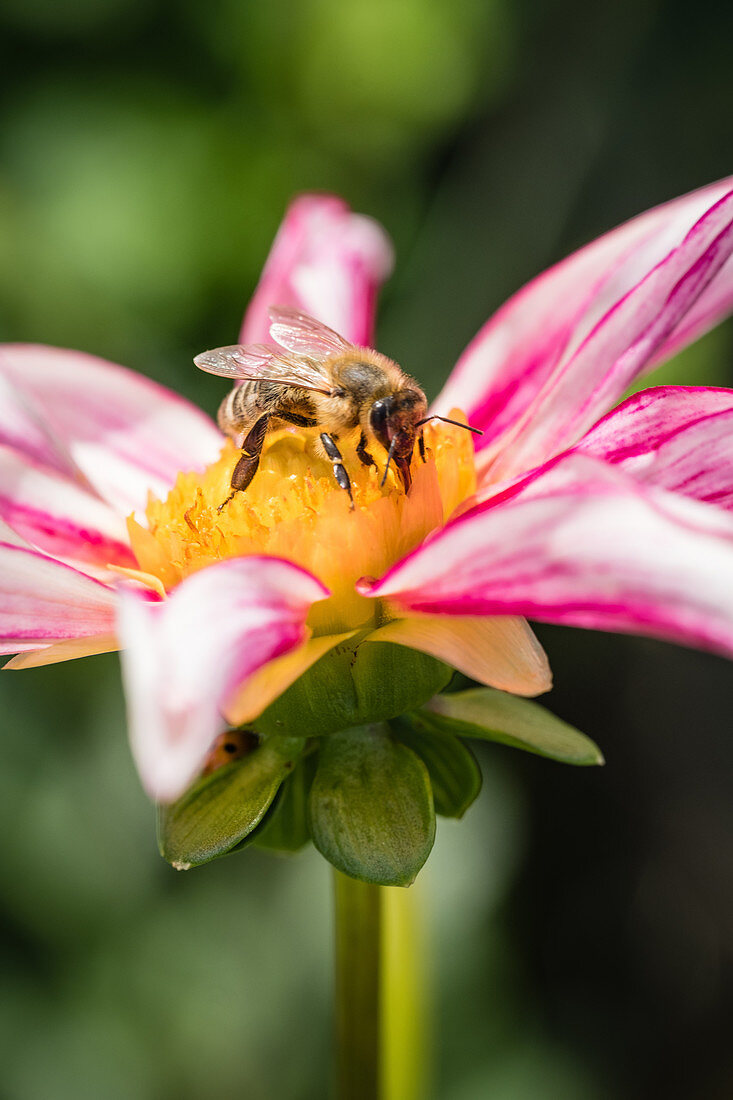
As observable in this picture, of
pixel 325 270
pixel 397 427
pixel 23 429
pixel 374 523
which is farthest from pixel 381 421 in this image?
pixel 325 270

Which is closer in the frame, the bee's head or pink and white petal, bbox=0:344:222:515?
the bee's head

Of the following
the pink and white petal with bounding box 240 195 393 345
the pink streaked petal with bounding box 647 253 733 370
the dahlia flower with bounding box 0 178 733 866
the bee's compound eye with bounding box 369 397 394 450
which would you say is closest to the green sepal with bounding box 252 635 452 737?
the dahlia flower with bounding box 0 178 733 866

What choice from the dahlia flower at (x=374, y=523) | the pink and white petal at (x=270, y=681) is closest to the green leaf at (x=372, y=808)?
the dahlia flower at (x=374, y=523)

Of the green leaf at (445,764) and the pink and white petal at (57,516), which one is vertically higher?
the pink and white petal at (57,516)

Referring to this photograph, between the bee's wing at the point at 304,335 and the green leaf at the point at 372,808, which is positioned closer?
the green leaf at the point at 372,808

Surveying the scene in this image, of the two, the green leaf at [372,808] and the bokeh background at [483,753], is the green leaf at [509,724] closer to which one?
the green leaf at [372,808]

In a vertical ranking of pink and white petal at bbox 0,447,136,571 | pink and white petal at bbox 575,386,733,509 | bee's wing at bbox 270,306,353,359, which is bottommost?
pink and white petal at bbox 0,447,136,571

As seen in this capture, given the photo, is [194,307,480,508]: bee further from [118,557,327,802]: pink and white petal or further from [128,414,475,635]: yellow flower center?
[118,557,327,802]: pink and white petal
